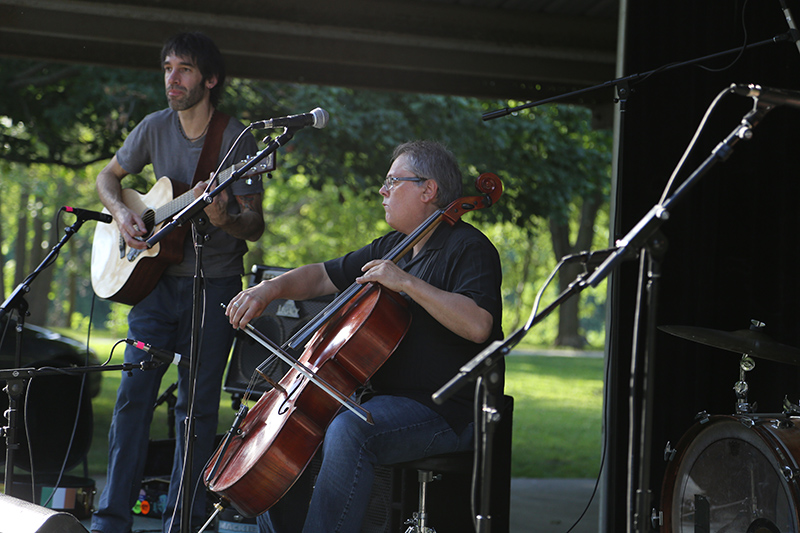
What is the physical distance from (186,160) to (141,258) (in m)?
0.45

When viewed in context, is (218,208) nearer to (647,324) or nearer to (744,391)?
(647,324)

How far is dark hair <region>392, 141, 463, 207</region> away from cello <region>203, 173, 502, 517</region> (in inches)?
7.5

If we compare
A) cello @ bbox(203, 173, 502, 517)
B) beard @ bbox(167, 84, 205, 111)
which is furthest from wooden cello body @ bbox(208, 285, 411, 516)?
beard @ bbox(167, 84, 205, 111)

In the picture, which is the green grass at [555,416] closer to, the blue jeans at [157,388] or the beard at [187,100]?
the blue jeans at [157,388]

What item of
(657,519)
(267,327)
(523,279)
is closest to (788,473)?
(657,519)

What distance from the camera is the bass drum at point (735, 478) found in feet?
8.73

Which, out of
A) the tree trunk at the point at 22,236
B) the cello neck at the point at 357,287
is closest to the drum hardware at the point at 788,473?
the cello neck at the point at 357,287

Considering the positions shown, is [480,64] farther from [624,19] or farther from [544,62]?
[624,19]

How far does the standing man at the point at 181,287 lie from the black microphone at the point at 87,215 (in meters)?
0.05

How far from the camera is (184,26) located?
5352 mm

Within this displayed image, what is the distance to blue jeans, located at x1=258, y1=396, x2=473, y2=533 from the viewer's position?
7.94 feet

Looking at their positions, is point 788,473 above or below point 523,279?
below

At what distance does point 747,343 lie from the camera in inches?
110

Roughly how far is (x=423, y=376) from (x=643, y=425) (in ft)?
3.31
